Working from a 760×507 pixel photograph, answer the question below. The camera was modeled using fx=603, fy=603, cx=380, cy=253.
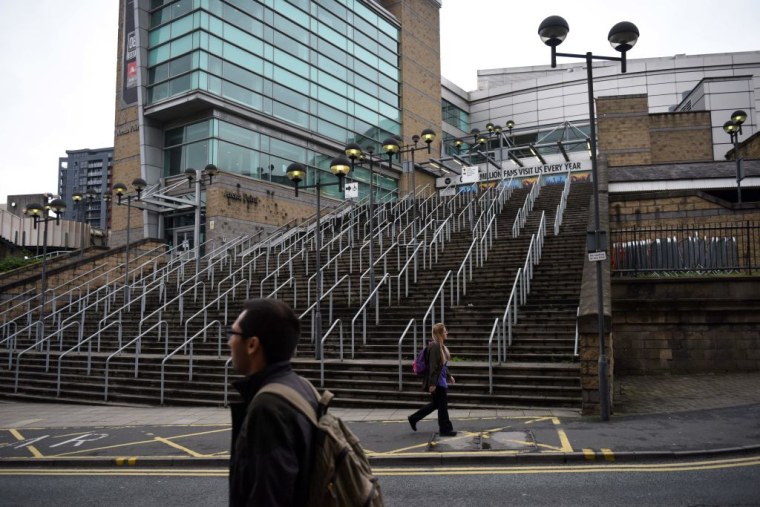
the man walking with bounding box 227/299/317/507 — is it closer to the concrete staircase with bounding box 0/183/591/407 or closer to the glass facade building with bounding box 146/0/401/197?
the concrete staircase with bounding box 0/183/591/407

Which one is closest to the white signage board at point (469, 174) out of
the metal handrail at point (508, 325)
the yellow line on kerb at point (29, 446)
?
the metal handrail at point (508, 325)

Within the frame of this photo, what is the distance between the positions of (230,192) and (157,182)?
15.2ft

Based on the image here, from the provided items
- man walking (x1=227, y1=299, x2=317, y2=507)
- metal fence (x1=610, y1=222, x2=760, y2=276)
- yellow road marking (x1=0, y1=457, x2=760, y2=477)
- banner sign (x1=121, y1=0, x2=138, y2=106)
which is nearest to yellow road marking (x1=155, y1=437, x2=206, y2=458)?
yellow road marking (x1=0, y1=457, x2=760, y2=477)

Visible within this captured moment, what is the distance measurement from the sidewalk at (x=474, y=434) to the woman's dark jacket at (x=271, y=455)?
220 inches

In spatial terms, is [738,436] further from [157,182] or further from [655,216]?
[157,182]

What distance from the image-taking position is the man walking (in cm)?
224

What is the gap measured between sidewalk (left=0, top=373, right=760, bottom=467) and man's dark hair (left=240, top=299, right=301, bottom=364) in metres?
5.61

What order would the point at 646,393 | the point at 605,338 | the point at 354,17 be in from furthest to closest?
1. the point at 354,17
2. the point at 646,393
3. the point at 605,338

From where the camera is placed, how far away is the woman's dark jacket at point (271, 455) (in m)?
2.23

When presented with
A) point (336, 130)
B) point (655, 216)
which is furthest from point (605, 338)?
point (336, 130)

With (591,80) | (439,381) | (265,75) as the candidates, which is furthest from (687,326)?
(265,75)

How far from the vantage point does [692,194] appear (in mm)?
20125

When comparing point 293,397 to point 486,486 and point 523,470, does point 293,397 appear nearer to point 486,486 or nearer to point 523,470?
point 486,486

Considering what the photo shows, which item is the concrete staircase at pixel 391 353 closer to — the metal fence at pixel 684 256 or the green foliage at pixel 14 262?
the metal fence at pixel 684 256
